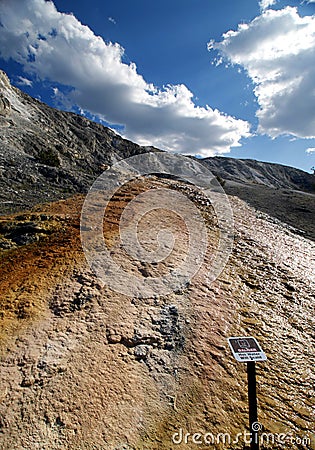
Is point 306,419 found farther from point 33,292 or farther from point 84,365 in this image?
point 33,292

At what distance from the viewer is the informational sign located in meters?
2.77

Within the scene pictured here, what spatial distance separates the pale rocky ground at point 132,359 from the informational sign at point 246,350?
131 centimetres

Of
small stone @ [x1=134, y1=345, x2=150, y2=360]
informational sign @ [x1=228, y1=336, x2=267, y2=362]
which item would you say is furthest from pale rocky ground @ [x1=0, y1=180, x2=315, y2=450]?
informational sign @ [x1=228, y1=336, x2=267, y2=362]

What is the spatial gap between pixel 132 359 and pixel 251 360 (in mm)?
1927

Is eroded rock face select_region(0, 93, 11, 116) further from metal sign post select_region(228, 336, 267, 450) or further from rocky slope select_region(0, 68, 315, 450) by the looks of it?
metal sign post select_region(228, 336, 267, 450)

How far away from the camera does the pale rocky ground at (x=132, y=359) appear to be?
307 cm

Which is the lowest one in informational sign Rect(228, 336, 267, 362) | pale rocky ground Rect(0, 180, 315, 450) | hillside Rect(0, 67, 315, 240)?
pale rocky ground Rect(0, 180, 315, 450)

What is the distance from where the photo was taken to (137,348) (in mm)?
4078

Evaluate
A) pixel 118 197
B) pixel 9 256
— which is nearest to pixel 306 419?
pixel 9 256

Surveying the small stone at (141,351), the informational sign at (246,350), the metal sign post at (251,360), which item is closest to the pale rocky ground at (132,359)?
the small stone at (141,351)

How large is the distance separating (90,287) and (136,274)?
1026 millimetres

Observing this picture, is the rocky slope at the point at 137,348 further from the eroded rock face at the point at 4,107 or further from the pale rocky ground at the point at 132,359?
the eroded rock face at the point at 4,107

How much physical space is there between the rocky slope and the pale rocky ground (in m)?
0.02

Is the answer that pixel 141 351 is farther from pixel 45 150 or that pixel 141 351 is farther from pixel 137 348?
pixel 45 150
